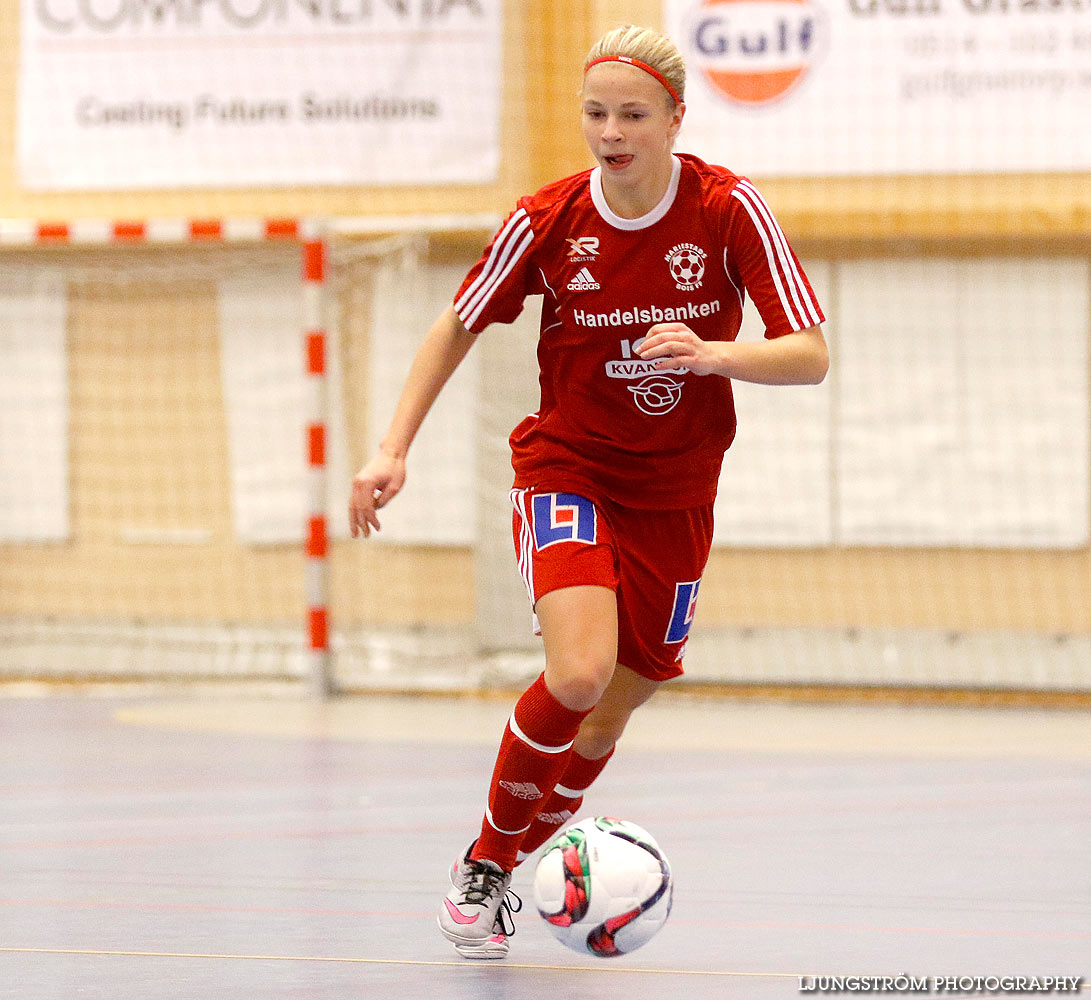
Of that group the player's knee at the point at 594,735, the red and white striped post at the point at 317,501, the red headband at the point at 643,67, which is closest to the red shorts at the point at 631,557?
the player's knee at the point at 594,735

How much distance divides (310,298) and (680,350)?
6290 mm

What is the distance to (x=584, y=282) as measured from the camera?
414cm

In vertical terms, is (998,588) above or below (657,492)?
below

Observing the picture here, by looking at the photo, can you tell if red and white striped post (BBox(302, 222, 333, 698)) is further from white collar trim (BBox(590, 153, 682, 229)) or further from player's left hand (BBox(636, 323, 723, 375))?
player's left hand (BBox(636, 323, 723, 375))

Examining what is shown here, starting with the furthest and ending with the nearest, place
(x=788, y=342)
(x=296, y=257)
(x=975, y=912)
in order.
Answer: (x=296, y=257) → (x=975, y=912) → (x=788, y=342)

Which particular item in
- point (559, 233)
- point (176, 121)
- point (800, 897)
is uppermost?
point (176, 121)

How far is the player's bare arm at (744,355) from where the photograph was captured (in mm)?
3693

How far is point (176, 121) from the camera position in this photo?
1038cm

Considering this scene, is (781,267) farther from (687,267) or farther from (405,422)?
(405,422)

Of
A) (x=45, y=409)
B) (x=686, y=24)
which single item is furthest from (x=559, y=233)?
(x=45, y=409)

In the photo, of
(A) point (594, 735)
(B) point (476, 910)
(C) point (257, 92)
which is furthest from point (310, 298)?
(B) point (476, 910)

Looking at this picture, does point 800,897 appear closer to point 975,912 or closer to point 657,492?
point 975,912

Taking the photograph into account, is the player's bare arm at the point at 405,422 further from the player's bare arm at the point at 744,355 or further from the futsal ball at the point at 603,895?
the futsal ball at the point at 603,895

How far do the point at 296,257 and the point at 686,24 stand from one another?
2504mm
